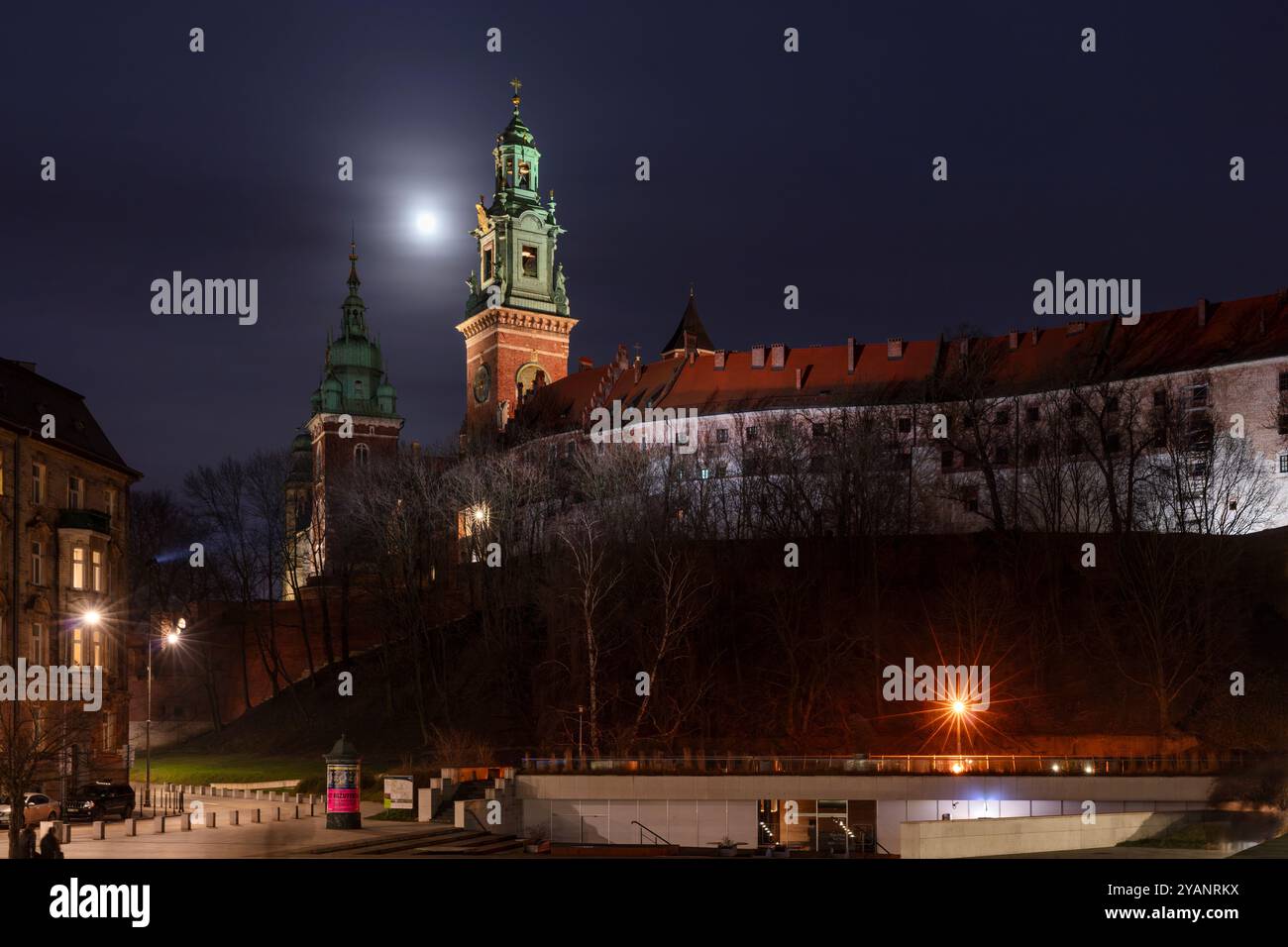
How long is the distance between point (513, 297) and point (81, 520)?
78.7 meters

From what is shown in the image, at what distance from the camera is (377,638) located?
7800 cm

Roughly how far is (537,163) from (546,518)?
64790 millimetres

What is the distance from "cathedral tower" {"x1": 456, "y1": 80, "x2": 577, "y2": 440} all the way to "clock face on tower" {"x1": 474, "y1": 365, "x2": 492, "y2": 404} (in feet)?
0.27

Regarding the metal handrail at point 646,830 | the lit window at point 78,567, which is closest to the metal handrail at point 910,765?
the metal handrail at point 646,830

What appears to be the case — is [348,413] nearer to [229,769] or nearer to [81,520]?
[229,769]

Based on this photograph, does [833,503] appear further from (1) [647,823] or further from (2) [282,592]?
(2) [282,592]

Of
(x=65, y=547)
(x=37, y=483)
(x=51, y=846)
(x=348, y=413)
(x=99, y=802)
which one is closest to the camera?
(x=51, y=846)

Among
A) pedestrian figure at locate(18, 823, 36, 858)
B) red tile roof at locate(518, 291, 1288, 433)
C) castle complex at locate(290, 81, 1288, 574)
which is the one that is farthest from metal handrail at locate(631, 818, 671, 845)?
red tile roof at locate(518, 291, 1288, 433)

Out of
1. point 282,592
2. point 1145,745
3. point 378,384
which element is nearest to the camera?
point 1145,745

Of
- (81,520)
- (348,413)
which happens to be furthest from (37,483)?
(348,413)

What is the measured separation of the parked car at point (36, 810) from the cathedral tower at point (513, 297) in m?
81.5

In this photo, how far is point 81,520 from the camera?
42.7m

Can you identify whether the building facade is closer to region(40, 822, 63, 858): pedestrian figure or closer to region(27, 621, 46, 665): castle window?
region(27, 621, 46, 665): castle window
